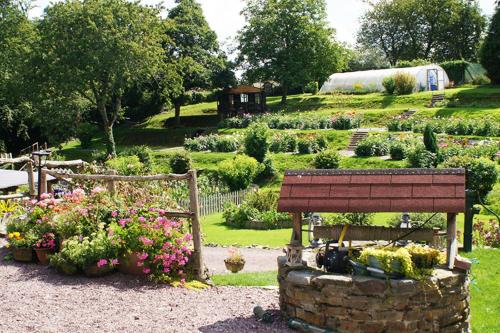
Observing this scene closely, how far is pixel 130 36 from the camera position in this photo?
125 feet

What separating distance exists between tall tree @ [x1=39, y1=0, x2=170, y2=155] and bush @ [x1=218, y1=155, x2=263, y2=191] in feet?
44.1

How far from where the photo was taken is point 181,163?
99.8 feet

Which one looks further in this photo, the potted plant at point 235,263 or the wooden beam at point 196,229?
the potted plant at point 235,263

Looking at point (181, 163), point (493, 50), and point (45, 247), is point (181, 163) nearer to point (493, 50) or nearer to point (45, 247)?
point (45, 247)

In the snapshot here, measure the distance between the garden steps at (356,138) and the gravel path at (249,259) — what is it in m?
18.9

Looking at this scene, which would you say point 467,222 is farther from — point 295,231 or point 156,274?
point 156,274

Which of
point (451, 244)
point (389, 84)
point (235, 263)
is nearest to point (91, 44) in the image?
point (389, 84)

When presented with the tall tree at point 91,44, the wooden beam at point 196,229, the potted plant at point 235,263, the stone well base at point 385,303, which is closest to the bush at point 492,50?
the tall tree at point 91,44

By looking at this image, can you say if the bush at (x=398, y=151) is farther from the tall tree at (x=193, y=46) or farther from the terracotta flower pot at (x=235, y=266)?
the tall tree at (x=193, y=46)

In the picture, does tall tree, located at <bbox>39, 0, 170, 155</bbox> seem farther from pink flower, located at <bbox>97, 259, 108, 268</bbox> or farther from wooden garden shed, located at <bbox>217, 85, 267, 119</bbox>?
pink flower, located at <bbox>97, 259, 108, 268</bbox>

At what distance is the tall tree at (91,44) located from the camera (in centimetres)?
3666

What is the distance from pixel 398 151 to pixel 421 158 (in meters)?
2.29

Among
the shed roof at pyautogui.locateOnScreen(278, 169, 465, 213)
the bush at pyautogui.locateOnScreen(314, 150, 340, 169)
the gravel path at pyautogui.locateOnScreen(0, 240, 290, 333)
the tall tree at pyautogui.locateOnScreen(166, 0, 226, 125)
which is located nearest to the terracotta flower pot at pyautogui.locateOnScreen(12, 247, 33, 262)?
the gravel path at pyautogui.locateOnScreen(0, 240, 290, 333)

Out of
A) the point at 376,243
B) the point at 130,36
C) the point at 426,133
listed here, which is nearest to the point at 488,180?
the point at 426,133
